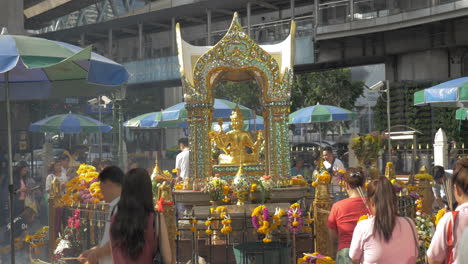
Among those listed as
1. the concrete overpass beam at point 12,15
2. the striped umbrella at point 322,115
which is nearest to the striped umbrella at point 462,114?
the striped umbrella at point 322,115

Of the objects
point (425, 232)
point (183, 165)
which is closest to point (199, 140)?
point (183, 165)

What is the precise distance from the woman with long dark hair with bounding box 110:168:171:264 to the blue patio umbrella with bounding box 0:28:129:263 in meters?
2.54

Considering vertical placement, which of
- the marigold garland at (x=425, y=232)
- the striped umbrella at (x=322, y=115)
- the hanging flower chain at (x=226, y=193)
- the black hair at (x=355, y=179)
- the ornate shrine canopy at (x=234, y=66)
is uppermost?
the ornate shrine canopy at (x=234, y=66)

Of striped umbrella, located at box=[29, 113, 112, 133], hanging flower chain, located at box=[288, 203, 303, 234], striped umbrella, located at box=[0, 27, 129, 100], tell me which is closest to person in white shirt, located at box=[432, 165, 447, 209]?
hanging flower chain, located at box=[288, 203, 303, 234]

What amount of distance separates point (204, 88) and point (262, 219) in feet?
15.9

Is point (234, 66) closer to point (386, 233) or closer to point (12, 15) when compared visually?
point (386, 233)

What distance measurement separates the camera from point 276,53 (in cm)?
1334

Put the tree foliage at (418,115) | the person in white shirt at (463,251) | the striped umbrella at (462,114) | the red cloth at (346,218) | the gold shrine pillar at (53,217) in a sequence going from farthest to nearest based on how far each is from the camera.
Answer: the tree foliage at (418,115) → the striped umbrella at (462,114) → the gold shrine pillar at (53,217) → the red cloth at (346,218) → the person in white shirt at (463,251)

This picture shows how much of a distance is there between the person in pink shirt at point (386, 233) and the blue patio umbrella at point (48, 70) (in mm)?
3572

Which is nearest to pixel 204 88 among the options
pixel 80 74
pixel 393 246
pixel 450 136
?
pixel 80 74

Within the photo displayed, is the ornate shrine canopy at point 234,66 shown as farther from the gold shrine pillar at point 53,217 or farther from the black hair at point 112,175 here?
the black hair at point 112,175

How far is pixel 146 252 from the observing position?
187 inches

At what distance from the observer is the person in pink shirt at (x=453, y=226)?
468 centimetres

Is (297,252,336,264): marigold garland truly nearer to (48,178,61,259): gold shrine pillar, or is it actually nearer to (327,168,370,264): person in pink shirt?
(327,168,370,264): person in pink shirt
